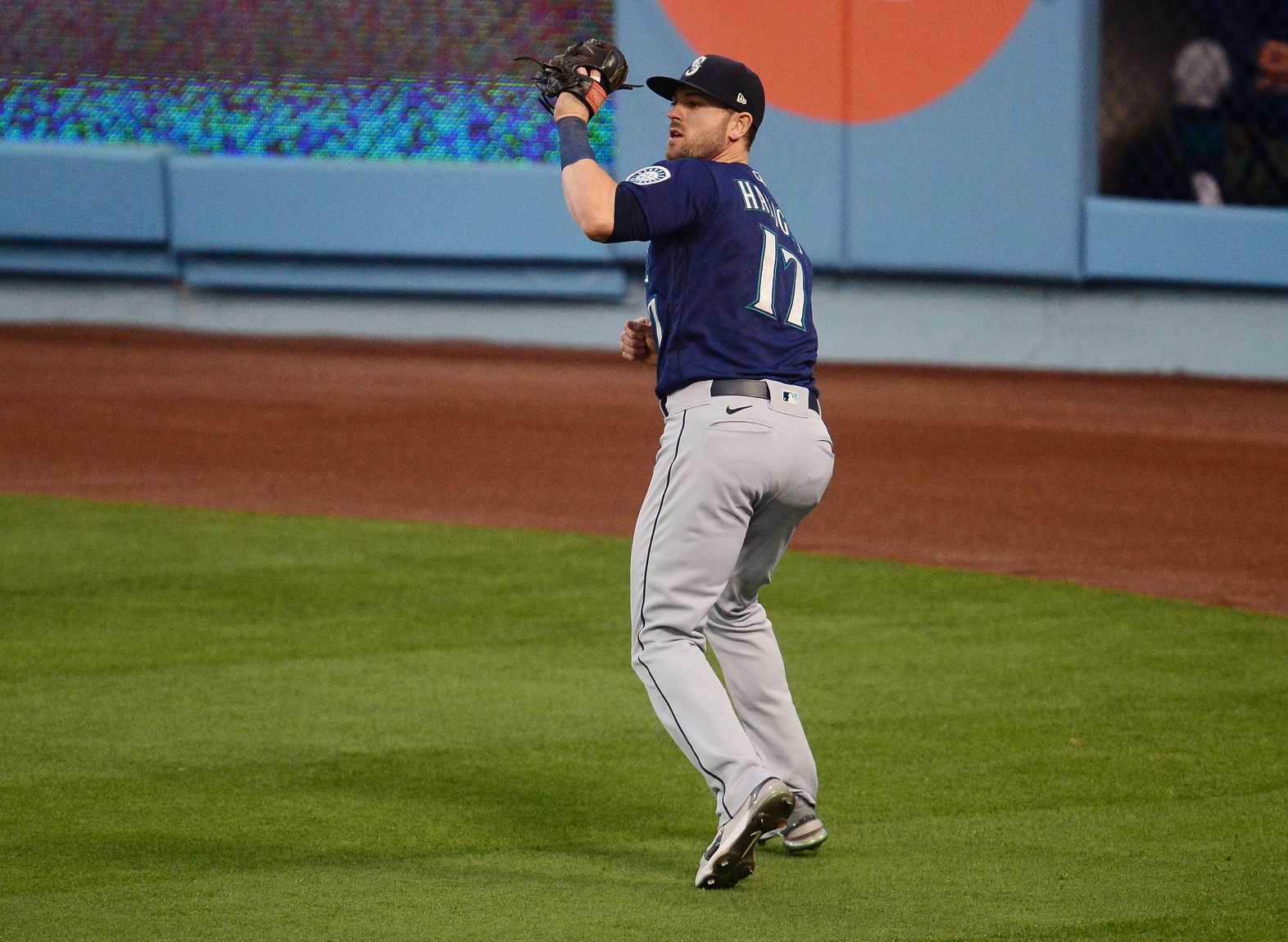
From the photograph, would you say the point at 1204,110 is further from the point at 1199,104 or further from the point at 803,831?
the point at 803,831

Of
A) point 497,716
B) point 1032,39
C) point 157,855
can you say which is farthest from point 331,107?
point 157,855

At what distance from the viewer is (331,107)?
1316 cm

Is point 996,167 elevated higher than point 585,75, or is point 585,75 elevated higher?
point 585,75

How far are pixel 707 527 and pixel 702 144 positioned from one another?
2.66ft

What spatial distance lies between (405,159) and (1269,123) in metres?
6.03

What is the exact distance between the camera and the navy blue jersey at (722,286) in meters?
3.52

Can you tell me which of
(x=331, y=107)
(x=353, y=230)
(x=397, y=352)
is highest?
(x=331, y=107)

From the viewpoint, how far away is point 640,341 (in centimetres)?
380

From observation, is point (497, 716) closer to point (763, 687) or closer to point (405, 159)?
point (763, 687)

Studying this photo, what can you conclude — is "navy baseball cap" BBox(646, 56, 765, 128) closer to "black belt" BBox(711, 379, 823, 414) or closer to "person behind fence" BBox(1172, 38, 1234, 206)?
"black belt" BBox(711, 379, 823, 414)

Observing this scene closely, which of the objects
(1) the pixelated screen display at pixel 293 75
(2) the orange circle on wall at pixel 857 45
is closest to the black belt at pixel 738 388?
(2) the orange circle on wall at pixel 857 45

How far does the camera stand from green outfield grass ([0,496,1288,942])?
340 cm

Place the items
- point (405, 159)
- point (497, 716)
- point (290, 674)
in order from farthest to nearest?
point (405, 159) → point (290, 674) → point (497, 716)

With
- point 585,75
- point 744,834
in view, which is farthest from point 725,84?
point 744,834
